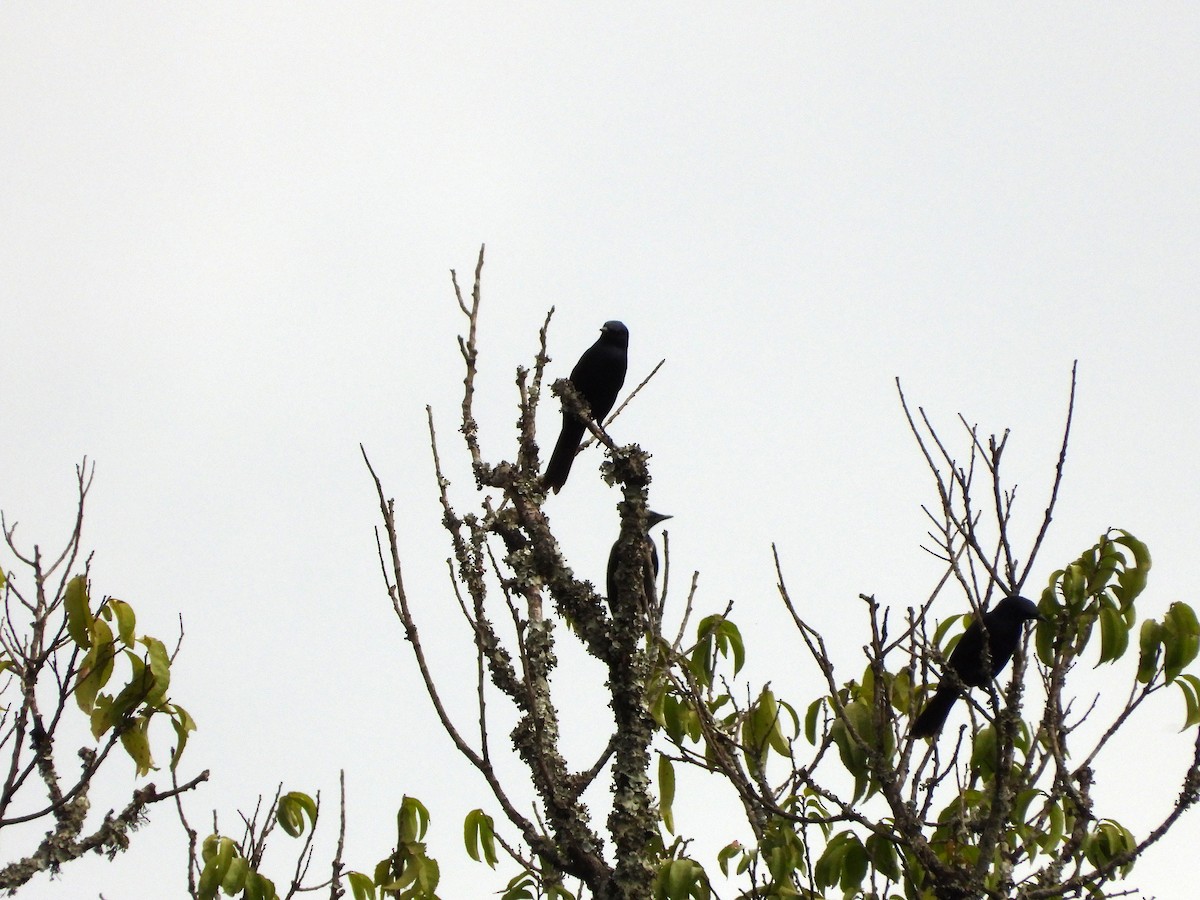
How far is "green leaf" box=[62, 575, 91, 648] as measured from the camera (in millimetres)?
3355

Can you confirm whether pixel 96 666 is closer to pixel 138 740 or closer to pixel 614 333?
pixel 138 740

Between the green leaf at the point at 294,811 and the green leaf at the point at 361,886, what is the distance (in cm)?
31

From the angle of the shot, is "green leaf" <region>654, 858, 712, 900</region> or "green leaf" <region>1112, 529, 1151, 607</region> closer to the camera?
"green leaf" <region>654, 858, 712, 900</region>

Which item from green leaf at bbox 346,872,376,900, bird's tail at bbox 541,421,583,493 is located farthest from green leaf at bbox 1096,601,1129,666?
bird's tail at bbox 541,421,583,493

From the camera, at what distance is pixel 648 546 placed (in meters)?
3.39

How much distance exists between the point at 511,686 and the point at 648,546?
1.89 feet

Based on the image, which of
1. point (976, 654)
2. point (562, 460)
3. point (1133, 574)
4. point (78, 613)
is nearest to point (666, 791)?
point (1133, 574)

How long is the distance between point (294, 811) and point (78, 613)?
2.92 feet

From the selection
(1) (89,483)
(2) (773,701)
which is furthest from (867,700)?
(1) (89,483)

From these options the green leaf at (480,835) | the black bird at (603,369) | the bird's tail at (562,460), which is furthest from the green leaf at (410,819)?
the black bird at (603,369)

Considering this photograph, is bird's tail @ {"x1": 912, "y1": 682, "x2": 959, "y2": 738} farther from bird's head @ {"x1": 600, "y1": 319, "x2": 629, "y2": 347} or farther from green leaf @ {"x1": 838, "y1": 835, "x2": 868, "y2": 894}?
bird's head @ {"x1": 600, "y1": 319, "x2": 629, "y2": 347}

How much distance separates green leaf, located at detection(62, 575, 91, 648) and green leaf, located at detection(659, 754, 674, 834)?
168cm

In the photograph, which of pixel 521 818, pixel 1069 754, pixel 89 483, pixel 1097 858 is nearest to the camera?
pixel 521 818

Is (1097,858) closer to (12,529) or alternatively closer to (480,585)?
(480,585)
